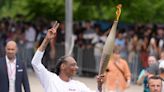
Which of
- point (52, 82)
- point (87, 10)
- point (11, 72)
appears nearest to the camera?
point (52, 82)

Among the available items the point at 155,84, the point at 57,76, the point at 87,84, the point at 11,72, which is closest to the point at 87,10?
the point at 87,84

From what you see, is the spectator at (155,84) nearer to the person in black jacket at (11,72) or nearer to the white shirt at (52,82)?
the white shirt at (52,82)

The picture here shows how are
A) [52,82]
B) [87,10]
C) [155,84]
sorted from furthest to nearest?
[87,10] → [155,84] → [52,82]

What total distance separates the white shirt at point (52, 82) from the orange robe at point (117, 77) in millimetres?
7025

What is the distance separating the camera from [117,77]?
14.4 metres

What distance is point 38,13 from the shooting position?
1190 inches

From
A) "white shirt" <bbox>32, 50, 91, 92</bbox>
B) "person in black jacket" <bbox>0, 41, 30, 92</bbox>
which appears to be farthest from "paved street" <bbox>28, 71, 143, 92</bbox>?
"white shirt" <bbox>32, 50, 91, 92</bbox>

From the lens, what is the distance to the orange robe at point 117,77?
47.0 feet

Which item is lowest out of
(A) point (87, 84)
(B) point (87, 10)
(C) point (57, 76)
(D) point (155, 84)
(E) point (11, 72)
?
(D) point (155, 84)

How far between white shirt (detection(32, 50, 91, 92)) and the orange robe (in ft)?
23.0

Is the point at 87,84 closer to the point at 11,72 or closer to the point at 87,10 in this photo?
the point at 87,10

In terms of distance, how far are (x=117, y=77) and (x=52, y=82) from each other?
7262 mm

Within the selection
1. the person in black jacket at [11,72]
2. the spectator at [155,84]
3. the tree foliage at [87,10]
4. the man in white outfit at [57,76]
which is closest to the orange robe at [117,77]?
the person in black jacket at [11,72]

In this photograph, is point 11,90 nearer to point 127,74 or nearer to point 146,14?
point 127,74
